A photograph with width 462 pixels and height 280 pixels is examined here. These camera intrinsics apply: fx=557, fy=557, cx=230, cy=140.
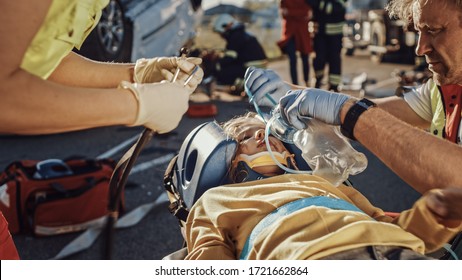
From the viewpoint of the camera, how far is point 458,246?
188cm

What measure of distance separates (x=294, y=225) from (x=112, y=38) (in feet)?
15.4

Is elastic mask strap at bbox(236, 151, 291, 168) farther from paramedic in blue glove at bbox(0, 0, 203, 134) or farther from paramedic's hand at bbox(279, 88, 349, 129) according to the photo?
paramedic in blue glove at bbox(0, 0, 203, 134)

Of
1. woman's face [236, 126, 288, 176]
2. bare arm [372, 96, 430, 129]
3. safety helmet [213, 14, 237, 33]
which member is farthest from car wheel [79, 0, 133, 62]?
bare arm [372, 96, 430, 129]

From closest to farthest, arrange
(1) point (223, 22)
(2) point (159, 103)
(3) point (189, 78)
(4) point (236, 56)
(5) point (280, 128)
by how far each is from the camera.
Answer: (2) point (159, 103) < (3) point (189, 78) < (5) point (280, 128) < (4) point (236, 56) < (1) point (223, 22)

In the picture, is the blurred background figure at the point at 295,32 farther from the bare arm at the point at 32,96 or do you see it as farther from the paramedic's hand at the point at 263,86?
the bare arm at the point at 32,96

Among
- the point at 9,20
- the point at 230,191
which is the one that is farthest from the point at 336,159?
the point at 9,20

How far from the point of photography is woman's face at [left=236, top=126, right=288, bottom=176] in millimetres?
2361

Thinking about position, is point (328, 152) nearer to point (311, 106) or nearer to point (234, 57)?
point (311, 106)

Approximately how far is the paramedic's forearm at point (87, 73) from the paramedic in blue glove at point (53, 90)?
21 centimetres

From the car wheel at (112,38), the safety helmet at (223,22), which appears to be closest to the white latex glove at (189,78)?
the car wheel at (112,38)

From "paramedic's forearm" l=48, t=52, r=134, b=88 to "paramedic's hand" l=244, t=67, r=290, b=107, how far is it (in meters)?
0.49

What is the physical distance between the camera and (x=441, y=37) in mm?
1958

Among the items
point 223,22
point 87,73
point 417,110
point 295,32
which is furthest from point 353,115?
point 223,22
